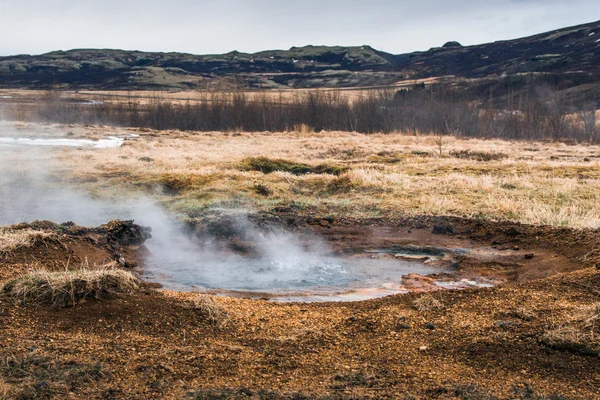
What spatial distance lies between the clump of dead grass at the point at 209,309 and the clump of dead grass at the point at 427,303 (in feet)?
7.36

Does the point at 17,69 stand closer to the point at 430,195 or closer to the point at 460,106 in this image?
the point at 460,106

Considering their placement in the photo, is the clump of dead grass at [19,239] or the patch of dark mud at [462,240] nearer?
the clump of dead grass at [19,239]

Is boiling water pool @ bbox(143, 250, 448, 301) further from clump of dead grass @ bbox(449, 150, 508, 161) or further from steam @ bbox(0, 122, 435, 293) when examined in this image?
clump of dead grass @ bbox(449, 150, 508, 161)

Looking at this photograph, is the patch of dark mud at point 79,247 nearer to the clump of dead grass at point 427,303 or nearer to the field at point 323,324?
the field at point 323,324

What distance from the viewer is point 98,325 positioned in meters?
5.72

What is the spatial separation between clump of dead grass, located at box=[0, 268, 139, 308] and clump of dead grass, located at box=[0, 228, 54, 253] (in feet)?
5.56

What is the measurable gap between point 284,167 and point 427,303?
14.2 m

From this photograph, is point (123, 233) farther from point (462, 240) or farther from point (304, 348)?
point (462, 240)

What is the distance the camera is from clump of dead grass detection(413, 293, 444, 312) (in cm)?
644

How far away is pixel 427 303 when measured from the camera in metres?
6.54

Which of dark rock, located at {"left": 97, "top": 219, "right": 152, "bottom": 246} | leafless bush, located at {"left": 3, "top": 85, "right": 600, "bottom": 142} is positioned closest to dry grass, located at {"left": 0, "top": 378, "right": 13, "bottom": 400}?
dark rock, located at {"left": 97, "top": 219, "right": 152, "bottom": 246}

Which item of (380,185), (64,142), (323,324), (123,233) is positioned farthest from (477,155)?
(323,324)

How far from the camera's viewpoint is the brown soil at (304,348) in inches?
177

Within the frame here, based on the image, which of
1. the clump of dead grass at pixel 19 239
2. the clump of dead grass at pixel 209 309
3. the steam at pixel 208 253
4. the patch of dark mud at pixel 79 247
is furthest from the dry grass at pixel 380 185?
the clump of dead grass at pixel 209 309
